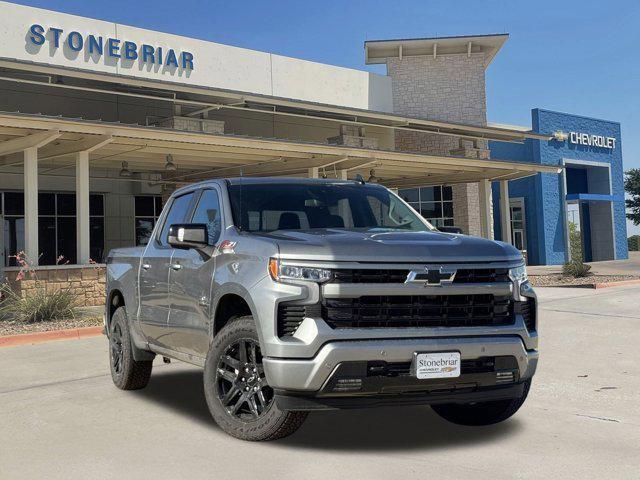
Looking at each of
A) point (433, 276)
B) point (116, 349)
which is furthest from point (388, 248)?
point (116, 349)

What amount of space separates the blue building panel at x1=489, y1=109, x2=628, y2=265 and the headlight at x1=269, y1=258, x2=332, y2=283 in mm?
36315

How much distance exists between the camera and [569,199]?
41.4m

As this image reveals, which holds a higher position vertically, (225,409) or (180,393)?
(225,409)

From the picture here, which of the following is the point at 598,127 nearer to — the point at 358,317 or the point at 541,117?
the point at 541,117

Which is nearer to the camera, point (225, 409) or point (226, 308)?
point (225, 409)

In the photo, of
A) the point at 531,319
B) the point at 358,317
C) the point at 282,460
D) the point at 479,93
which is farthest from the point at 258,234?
the point at 479,93

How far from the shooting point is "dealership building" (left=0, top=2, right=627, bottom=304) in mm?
18078

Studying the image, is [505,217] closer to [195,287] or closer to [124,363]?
[124,363]

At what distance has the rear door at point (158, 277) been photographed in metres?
6.52

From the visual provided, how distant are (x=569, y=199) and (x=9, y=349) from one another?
3570 cm

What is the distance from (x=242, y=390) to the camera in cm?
519

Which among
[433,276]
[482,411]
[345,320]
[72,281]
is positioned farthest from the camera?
[72,281]

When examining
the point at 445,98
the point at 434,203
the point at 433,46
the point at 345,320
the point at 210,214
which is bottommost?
the point at 345,320

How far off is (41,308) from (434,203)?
25426 mm
